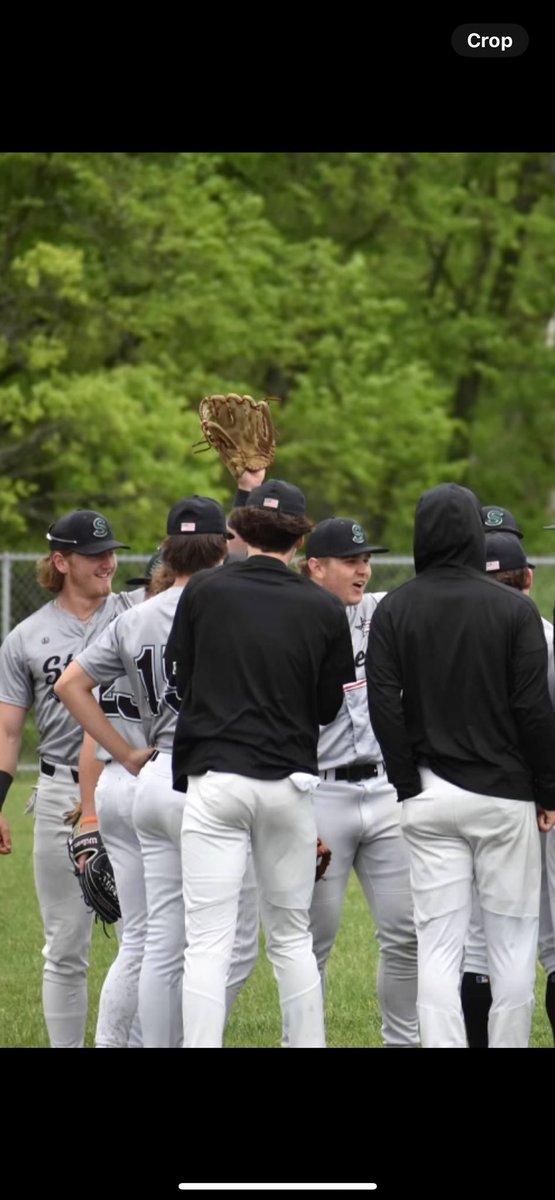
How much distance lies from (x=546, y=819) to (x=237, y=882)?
0.91m

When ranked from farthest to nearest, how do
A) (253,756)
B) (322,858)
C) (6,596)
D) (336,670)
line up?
1. (6,596)
2. (322,858)
3. (336,670)
4. (253,756)

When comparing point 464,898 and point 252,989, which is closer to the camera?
point 464,898

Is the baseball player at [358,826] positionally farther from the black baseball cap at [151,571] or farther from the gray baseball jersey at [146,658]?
the gray baseball jersey at [146,658]

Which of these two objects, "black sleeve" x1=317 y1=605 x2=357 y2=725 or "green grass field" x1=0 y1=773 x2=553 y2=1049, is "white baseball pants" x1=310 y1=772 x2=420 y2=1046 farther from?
"black sleeve" x1=317 y1=605 x2=357 y2=725

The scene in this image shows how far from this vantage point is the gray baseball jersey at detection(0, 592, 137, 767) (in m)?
6.10

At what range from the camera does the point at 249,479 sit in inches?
251

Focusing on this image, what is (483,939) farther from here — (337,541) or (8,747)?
(8,747)

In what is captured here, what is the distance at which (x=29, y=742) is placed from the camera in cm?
1739

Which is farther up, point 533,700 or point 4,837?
point 533,700

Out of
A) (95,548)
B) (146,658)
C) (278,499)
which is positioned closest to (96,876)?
(146,658)

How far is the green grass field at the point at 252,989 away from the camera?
6.62m

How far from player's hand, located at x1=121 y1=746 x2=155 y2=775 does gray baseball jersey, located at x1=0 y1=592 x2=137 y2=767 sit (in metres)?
0.70

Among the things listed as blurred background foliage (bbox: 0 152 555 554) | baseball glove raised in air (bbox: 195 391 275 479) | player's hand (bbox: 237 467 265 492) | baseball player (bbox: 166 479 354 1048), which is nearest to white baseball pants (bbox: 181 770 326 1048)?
baseball player (bbox: 166 479 354 1048)
